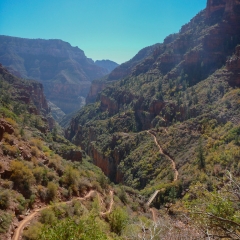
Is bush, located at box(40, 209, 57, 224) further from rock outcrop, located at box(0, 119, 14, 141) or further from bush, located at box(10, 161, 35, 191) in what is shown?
rock outcrop, located at box(0, 119, 14, 141)

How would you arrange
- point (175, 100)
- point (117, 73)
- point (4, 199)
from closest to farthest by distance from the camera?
point (4, 199) → point (175, 100) → point (117, 73)

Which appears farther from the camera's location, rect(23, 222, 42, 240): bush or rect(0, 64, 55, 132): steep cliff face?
rect(0, 64, 55, 132): steep cliff face

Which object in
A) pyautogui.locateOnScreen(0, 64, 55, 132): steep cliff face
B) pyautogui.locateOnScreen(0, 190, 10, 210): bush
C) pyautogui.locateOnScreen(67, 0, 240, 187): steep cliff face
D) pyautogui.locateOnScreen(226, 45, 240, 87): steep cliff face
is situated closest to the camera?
pyautogui.locateOnScreen(0, 190, 10, 210): bush

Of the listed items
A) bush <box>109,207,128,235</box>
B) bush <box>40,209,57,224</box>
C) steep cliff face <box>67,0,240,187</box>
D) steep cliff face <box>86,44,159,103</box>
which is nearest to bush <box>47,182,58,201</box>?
bush <box>40,209,57,224</box>

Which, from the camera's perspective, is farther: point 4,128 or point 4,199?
point 4,128

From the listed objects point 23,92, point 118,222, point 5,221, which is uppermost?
point 23,92

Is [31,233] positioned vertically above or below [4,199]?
below

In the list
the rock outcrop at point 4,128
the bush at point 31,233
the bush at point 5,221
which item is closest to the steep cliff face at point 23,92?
the rock outcrop at point 4,128

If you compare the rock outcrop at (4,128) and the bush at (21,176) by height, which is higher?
the rock outcrop at (4,128)

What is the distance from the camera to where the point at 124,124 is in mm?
73625

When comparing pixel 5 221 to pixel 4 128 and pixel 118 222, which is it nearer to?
pixel 118 222

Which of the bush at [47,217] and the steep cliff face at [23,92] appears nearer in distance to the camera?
the bush at [47,217]

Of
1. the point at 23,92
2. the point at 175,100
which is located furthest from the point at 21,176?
the point at 23,92

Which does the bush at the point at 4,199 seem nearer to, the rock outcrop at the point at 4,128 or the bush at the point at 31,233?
the bush at the point at 31,233
